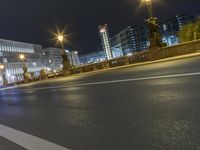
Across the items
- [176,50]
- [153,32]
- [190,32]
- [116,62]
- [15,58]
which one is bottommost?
[116,62]

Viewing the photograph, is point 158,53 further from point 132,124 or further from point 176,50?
point 132,124

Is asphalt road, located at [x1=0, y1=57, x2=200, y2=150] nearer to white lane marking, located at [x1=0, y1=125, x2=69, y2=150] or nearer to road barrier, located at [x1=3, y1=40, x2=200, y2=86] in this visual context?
white lane marking, located at [x1=0, y1=125, x2=69, y2=150]

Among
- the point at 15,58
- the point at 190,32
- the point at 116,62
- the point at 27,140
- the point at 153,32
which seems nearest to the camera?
the point at 27,140

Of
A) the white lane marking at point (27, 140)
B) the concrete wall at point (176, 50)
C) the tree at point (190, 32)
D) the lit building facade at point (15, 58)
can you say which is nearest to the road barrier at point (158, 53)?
the concrete wall at point (176, 50)

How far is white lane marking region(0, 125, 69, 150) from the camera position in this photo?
15.0 ft

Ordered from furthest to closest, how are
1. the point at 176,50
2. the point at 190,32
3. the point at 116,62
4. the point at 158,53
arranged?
1. the point at 190,32
2. the point at 116,62
3. the point at 158,53
4. the point at 176,50

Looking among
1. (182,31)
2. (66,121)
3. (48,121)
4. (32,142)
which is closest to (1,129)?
(48,121)

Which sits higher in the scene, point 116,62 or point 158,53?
point 158,53

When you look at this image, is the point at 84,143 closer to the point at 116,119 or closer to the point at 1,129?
the point at 116,119

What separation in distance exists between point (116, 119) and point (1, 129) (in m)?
3.03

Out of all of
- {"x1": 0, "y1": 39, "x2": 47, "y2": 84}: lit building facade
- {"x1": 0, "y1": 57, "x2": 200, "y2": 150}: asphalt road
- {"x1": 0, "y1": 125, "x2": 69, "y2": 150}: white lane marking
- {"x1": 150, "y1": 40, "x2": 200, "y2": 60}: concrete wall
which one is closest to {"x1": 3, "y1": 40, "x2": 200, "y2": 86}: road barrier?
{"x1": 150, "y1": 40, "x2": 200, "y2": 60}: concrete wall

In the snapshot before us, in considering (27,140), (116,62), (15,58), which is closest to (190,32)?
(116,62)

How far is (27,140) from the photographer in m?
5.33

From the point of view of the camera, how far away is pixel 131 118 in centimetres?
530
